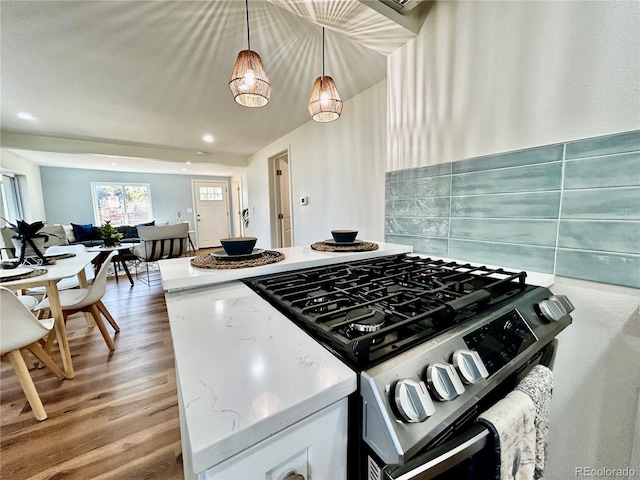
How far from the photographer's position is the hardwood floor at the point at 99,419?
113 centimetres

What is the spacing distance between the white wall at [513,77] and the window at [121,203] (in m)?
7.53

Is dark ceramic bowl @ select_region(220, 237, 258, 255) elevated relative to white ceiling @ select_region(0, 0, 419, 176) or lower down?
lower down

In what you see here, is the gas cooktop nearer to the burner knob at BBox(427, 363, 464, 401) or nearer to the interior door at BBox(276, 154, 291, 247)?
the burner knob at BBox(427, 363, 464, 401)

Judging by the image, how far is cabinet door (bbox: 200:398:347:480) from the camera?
13.5 inches

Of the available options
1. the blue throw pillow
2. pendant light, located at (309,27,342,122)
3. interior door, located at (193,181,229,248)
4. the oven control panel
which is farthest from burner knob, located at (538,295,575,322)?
interior door, located at (193,181,229,248)

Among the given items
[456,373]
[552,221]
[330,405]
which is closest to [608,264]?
[552,221]

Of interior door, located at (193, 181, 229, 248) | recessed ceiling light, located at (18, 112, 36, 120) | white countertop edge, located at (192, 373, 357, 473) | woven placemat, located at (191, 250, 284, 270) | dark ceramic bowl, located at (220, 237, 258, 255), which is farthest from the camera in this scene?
interior door, located at (193, 181, 229, 248)

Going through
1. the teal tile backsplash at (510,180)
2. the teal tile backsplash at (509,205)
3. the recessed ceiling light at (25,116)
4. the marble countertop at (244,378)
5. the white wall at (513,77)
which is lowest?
the marble countertop at (244,378)

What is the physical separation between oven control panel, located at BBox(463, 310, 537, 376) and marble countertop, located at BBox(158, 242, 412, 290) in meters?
0.64

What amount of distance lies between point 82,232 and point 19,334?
5348 mm

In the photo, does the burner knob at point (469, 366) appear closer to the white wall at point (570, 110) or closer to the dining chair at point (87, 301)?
the white wall at point (570, 110)

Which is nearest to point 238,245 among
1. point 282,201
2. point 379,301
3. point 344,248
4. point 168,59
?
point 344,248

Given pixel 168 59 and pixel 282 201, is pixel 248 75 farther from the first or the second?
pixel 282 201

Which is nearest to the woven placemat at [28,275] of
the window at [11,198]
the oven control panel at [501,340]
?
the oven control panel at [501,340]
